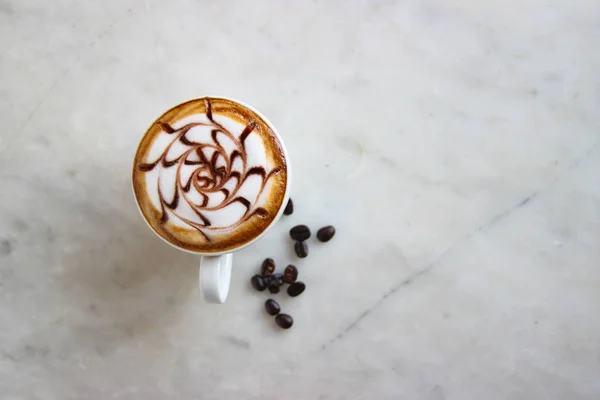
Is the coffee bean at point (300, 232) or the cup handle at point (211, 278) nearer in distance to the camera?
the cup handle at point (211, 278)

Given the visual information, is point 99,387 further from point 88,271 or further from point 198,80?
point 198,80

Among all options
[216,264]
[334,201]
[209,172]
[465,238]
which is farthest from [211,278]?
[465,238]

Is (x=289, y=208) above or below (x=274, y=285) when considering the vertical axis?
above

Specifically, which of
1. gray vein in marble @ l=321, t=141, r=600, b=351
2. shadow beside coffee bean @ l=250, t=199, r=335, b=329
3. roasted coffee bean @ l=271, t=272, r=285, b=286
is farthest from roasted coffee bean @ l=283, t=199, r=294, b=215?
gray vein in marble @ l=321, t=141, r=600, b=351

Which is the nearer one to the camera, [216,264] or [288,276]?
[216,264]

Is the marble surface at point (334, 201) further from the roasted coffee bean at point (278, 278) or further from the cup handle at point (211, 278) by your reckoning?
the cup handle at point (211, 278)

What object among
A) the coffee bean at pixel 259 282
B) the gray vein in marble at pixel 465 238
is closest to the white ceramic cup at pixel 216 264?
the coffee bean at pixel 259 282

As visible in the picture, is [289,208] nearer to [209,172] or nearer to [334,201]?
[334,201]

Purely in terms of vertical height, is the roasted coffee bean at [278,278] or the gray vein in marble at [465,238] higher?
the gray vein in marble at [465,238]
